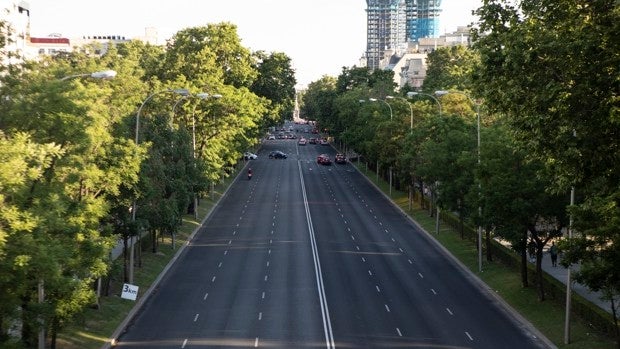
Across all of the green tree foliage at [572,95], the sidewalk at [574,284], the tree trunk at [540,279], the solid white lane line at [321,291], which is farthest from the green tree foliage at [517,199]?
the green tree foliage at [572,95]

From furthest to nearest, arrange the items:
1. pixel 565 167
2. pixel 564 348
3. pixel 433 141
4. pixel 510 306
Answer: pixel 433 141 → pixel 510 306 → pixel 564 348 → pixel 565 167

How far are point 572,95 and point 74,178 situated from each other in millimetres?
15980

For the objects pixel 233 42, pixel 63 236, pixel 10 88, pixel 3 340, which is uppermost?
pixel 233 42

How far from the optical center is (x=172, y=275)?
4659 cm

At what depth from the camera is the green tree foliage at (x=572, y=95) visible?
2239cm

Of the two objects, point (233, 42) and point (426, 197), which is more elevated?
point (233, 42)

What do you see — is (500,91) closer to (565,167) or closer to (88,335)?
(565,167)

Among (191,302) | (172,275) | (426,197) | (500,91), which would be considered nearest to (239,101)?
(426,197)

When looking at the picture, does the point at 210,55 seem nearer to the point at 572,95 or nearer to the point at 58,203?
the point at 58,203

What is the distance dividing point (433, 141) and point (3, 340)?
149ft

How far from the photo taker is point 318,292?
1618 inches

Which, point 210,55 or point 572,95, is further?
point 210,55

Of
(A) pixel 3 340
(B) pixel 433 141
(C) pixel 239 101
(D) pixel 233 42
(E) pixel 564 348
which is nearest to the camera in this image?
(A) pixel 3 340

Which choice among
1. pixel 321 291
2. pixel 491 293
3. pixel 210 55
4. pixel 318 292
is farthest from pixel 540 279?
pixel 210 55
